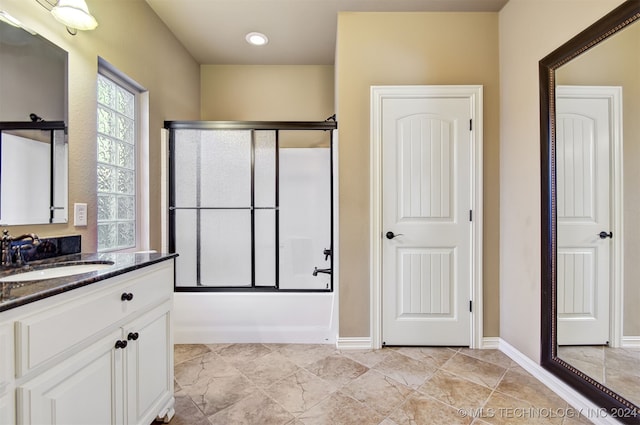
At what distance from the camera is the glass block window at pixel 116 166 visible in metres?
1.82

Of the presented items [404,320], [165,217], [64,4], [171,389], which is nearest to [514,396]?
[404,320]

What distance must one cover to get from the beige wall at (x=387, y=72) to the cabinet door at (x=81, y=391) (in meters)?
1.45

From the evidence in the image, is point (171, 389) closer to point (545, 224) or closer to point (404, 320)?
point (404, 320)

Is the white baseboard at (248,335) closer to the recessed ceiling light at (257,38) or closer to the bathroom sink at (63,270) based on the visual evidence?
the bathroom sink at (63,270)

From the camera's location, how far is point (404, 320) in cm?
217

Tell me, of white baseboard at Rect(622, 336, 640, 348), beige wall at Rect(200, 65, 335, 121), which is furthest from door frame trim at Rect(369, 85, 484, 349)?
beige wall at Rect(200, 65, 335, 121)

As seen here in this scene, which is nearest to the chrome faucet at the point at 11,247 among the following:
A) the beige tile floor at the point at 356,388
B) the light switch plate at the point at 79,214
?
the light switch plate at the point at 79,214

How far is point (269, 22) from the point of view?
7.67 ft

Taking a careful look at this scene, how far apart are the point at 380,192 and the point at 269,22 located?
5.57ft

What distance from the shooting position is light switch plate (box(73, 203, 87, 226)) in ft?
4.97

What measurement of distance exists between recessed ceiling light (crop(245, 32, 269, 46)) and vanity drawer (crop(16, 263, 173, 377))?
220cm

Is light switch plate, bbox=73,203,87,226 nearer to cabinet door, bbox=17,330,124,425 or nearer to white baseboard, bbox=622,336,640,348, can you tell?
cabinet door, bbox=17,330,124,425

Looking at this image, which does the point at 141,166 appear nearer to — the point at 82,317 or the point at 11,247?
the point at 11,247

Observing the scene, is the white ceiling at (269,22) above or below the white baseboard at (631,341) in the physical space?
above
